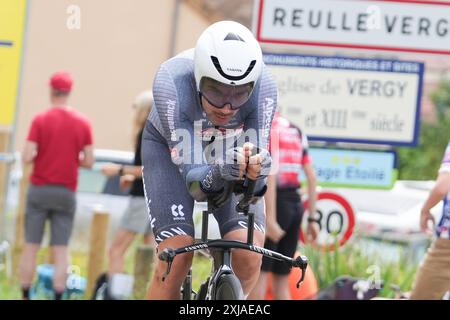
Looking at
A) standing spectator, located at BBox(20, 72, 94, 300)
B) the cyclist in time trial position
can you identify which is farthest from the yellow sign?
the cyclist in time trial position

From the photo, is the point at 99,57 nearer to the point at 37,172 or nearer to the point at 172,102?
the point at 37,172

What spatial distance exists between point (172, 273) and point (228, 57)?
119cm

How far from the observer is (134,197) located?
9828 mm

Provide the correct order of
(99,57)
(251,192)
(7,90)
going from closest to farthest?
1. (251,192)
2. (7,90)
3. (99,57)

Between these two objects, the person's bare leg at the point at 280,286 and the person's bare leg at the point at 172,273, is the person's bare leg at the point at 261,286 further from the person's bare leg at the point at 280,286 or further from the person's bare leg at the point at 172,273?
the person's bare leg at the point at 172,273

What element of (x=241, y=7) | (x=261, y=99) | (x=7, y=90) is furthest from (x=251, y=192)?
(x=241, y=7)

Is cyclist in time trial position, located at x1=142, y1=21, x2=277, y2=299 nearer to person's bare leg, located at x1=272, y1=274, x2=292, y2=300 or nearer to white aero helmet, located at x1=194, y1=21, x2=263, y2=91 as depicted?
white aero helmet, located at x1=194, y1=21, x2=263, y2=91

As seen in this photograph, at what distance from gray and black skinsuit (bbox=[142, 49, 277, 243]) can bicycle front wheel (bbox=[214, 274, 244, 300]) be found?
44 cm

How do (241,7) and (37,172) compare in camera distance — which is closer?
(37,172)

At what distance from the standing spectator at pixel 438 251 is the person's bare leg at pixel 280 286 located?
198 centimetres

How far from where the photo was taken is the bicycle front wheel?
5.90 m

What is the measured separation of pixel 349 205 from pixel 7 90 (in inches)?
113
